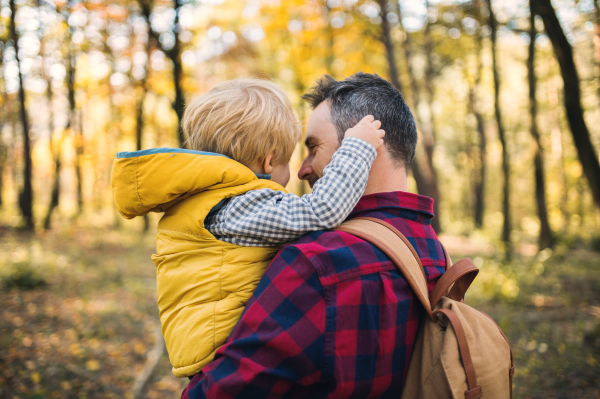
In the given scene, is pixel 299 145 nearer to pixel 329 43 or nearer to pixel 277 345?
pixel 329 43

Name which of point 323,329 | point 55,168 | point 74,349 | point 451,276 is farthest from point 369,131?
point 55,168

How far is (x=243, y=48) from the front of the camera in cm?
1567

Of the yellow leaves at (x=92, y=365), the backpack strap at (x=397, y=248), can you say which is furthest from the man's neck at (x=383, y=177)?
the yellow leaves at (x=92, y=365)

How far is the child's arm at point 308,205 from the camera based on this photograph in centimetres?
140

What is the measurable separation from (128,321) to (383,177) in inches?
258

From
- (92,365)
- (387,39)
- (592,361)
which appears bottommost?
(92,365)

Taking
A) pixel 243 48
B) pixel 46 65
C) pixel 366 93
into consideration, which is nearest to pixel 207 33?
pixel 243 48

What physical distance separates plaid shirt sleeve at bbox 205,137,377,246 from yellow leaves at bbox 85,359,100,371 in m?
4.71

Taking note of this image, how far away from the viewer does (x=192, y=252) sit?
4.90 ft

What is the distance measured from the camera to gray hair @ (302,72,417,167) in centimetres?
164

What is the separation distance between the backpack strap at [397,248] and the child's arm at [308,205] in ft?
0.34

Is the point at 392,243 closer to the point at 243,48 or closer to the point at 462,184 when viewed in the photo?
the point at 243,48

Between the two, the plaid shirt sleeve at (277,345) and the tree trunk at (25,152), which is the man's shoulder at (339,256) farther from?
Result: the tree trunk at (25,152)

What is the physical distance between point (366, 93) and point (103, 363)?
5405 millimetres
